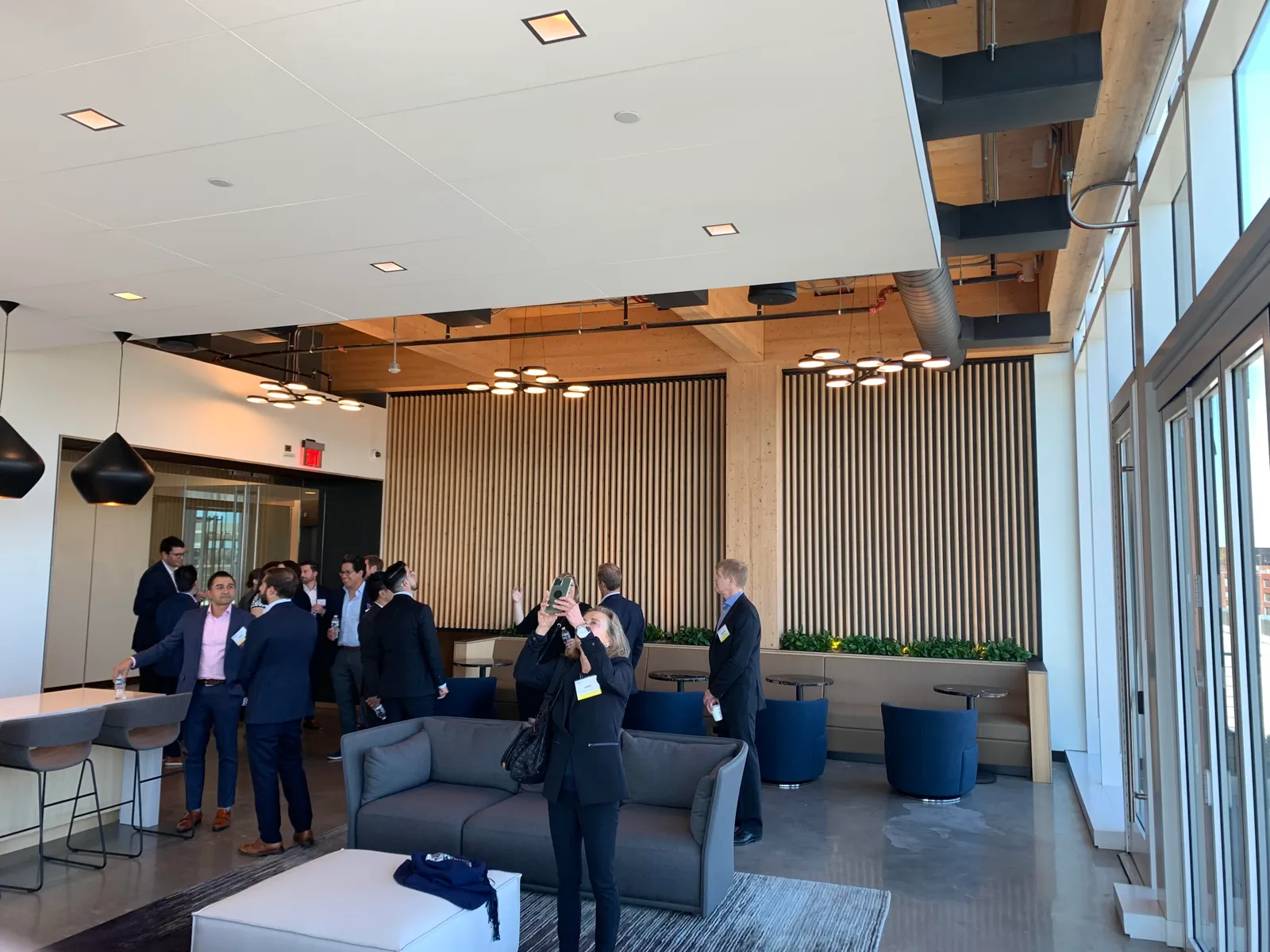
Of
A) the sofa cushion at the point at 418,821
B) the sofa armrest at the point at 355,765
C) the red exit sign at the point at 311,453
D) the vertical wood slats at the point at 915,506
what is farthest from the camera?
the red exit sign at the point at 311,453

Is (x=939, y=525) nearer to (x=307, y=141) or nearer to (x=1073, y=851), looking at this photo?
(x=1073, y=851)

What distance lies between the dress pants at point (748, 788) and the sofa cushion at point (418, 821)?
1568mm

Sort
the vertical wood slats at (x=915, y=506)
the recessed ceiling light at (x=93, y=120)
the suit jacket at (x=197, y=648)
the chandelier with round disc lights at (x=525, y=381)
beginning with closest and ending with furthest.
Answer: the recessed ceiling light at (x=93, y=120)
the suit jacket at (x=197, y=648)
the chandelier with round disc lights at (x=525, y=381)
the vertical wood slats at (x=915, y=506)

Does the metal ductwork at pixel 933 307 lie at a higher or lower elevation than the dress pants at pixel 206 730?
higher

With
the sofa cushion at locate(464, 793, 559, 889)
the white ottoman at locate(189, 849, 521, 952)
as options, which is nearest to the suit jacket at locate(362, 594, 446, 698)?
the sofa cushion at locate(464, 793, 559, 889)

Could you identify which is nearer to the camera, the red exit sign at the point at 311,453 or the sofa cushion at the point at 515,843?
the sofa cushion at the point at 515,843

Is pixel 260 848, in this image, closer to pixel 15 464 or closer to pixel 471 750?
pixel 471 750

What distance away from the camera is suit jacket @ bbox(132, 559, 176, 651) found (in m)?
8.52

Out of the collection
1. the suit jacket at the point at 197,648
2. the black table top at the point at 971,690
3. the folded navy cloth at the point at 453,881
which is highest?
the suit jacket at the point at 197,648

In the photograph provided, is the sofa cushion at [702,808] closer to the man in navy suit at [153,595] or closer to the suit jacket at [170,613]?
the suit jacket at [170,613]

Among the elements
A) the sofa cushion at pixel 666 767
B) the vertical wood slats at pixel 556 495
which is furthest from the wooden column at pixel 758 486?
the sofa cushion at pixel 666 767

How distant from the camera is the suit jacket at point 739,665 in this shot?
611cm

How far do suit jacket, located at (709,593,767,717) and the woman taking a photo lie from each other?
2.13 metres

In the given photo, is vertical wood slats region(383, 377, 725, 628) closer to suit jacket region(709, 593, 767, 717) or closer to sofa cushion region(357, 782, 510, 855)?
suit jacket region(709, 593, 767, 717)
